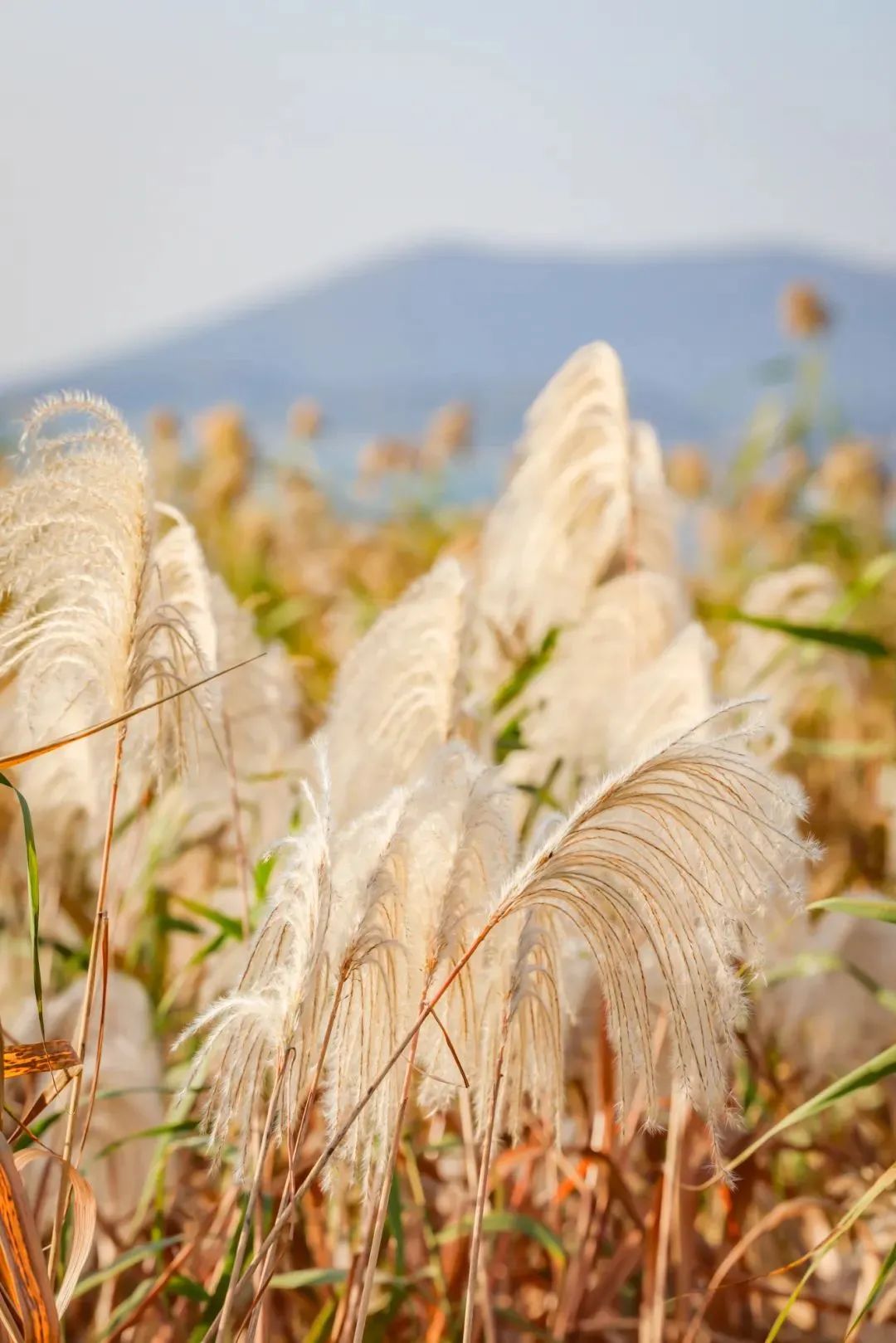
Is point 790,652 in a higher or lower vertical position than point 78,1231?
higher

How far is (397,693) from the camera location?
2.32 ft

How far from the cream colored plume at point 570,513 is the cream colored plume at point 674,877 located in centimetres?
49

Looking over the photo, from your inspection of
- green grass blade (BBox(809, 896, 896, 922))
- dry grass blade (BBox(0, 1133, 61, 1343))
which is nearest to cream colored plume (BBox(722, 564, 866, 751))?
green grass blade (BBox(809, 896, 896, 922))

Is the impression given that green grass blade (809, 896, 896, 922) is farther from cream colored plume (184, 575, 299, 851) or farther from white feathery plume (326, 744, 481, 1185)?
cream colored plume (184, 575, 299, 851)

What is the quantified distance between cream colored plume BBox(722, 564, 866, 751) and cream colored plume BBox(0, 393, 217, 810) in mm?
646

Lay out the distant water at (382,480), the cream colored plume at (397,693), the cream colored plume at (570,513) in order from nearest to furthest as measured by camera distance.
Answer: the cream colored plume at (397,693), the cream colored plume at (570,513), the distant water at (382,480)

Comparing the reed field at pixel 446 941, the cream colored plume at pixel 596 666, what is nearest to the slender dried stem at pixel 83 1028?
the reed field at pixel 446 941

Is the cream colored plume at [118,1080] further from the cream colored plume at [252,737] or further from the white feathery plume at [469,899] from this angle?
the white feathery plume at [469,899]

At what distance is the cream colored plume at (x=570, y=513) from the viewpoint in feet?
3.05

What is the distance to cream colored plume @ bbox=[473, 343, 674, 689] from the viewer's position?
93 cm

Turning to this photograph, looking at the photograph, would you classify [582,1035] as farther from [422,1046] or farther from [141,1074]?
[422,1046]

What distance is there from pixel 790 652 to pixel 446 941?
75cm

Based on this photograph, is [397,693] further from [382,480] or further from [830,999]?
[382,480]

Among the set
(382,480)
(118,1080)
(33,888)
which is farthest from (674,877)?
(382,480)
